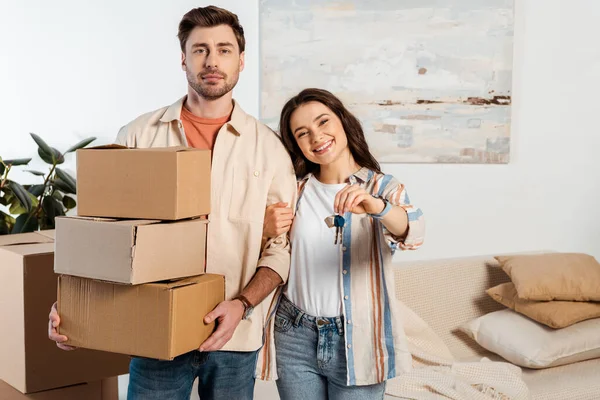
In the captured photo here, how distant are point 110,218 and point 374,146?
2.26 meters

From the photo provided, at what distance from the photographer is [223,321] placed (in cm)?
158

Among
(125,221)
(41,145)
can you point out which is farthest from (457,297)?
(125,221)

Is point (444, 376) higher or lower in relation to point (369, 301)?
lower

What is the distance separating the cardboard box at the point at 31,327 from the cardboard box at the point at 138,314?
0.50 meters

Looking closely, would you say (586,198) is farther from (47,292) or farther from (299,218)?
(47,292)

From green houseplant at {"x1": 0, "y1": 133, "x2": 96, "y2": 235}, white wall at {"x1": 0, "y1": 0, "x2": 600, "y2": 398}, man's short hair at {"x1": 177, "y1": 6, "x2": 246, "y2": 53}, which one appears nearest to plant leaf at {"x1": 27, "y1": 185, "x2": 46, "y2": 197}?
green houseplant at {"x1": 0, "y1": 133, "x2": 96, "y2": 235}

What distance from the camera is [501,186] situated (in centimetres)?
375

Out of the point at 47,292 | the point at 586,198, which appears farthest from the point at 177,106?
the point at 586,198

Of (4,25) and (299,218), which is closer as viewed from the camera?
(299,218)

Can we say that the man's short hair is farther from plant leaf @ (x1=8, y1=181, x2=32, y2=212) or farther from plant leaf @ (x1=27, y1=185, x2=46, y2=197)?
plant leaf @ (x1=27, y1=185, x2=46, y2=197)

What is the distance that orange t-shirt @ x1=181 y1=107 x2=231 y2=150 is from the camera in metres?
1.77

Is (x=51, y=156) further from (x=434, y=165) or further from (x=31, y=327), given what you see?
(x=434, y=165)

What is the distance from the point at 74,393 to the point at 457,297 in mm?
1570

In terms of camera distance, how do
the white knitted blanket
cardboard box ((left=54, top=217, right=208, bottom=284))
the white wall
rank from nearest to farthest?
1. cardboard box ((left=54, top=217, right=208, bottom=284))
2. the white knitted blanket
3. the white wall
